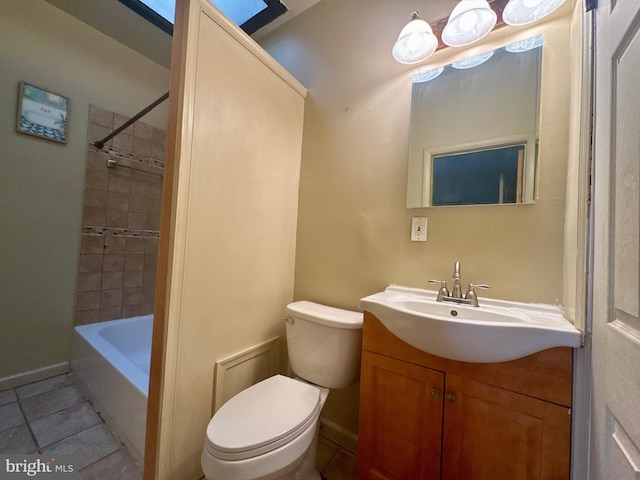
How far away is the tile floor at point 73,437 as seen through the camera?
1.13 meters

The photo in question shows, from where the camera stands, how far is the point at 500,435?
0.73 m

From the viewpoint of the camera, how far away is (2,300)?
5.20 ft

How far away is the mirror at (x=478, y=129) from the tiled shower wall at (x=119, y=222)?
7.38ft

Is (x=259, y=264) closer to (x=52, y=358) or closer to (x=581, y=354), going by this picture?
(x=581, y=354)

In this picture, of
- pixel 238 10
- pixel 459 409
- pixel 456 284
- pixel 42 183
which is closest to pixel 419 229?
pixel 456 284

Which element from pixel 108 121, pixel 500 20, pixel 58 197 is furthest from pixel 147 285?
pixel 500 20

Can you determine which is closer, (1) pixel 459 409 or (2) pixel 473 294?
(1) pixel 459 409

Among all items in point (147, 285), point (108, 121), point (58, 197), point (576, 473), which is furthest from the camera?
point (147, 285)

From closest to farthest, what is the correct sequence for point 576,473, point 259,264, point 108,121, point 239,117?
point 576,473 < point 239,117 < point 259,264 < point 108,121

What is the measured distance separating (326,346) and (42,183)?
7.37 ft

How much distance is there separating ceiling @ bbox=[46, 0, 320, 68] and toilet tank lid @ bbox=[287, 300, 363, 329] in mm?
1876

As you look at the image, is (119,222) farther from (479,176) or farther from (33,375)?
(479,176)

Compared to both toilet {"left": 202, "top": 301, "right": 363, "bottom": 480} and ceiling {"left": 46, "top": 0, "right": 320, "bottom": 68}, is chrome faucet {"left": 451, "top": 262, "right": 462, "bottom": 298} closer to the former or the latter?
toilet {"left": 202, "top": 301, "right": 363, "bottom": 480}

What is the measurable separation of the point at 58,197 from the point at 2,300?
751 millimetres
